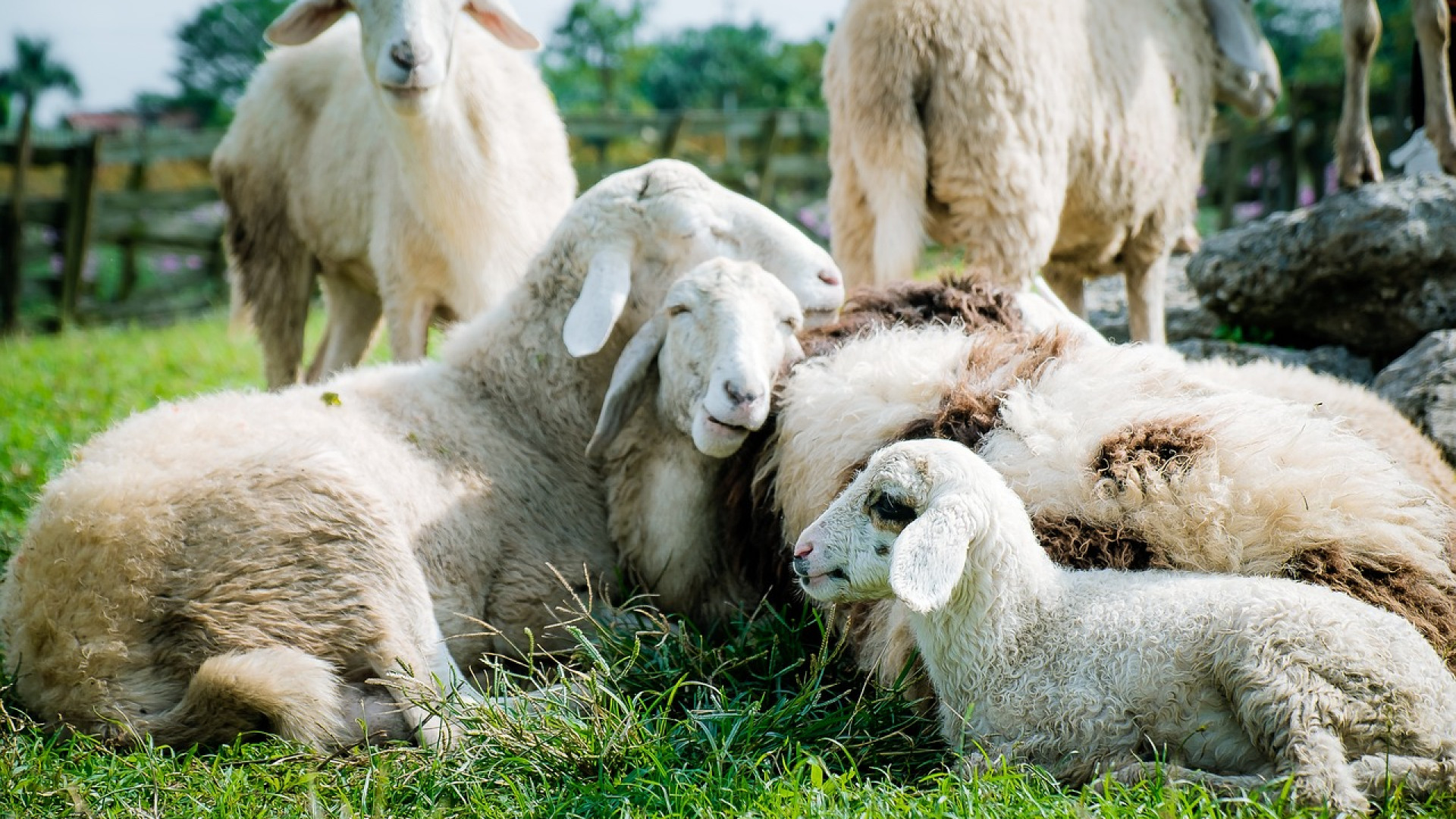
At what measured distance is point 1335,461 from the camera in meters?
3.06

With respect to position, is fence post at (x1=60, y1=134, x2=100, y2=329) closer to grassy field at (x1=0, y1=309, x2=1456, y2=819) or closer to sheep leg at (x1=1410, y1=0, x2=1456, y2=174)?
grassy field at (x1=0, y1=309, x2=1456, y2=819)

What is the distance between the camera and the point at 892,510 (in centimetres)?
276

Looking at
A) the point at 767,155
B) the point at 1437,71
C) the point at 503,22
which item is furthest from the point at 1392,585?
the point at 767,155

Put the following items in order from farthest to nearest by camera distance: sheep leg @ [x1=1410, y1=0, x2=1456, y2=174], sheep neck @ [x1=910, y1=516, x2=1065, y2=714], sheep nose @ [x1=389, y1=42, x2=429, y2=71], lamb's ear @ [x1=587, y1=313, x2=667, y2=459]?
sheep leg @ [x1=1410, y1=0, x2=1456, y2=174] < sheep nose @ [x1=389, y1=42, x2=429, y2=71] < lamb's ear @ [x1=587, y1=313, x2=667, y2=459] < sheep neck @ [x1=910, y1=516, x2=1065, y2=714]

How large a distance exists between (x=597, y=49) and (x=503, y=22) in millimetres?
35392

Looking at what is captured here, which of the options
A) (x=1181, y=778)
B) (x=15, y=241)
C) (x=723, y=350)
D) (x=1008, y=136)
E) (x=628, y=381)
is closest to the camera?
(x=1181, y=778)

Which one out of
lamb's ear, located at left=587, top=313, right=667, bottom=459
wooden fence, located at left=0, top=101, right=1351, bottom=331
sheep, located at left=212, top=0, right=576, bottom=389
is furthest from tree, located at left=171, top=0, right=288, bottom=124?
lamb's ear, located at left=587, top=313, right=667, bottom=459

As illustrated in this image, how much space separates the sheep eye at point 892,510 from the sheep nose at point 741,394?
0.83 meters

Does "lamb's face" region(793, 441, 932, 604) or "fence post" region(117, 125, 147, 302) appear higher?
"lamb's face" region(793, 441, 932, 604)

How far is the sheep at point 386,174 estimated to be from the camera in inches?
219

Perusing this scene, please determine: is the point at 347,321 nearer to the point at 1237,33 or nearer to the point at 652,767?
the point at 652,767

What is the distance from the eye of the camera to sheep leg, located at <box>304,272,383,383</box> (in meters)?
7.05

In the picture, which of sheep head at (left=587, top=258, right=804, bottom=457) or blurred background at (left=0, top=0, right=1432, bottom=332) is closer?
sheep head at (left=587, top=258, right=804, bottom=457)

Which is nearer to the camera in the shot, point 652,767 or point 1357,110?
point 652,767
